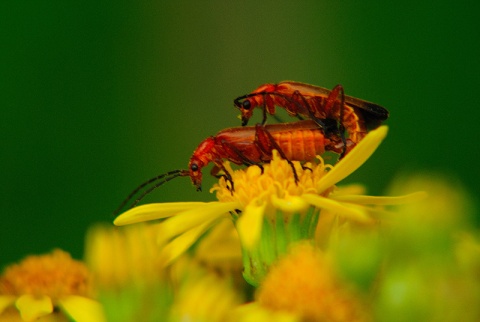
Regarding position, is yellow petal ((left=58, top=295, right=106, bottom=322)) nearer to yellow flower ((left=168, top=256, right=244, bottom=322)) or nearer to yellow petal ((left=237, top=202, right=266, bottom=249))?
yellow flower ((left=168, top=256, right=244, bottom=322))

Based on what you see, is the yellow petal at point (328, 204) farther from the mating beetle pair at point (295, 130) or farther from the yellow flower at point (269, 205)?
the mating beetle pair at point (295, 130)

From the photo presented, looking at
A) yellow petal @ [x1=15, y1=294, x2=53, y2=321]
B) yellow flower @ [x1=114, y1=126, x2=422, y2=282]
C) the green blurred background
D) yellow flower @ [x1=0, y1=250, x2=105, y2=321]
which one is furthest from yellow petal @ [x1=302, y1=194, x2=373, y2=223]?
the green blurred background

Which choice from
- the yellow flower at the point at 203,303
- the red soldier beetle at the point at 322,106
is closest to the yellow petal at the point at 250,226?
the red soldier beetle at the point at 322,106

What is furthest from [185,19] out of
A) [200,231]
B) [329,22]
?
[200,231]

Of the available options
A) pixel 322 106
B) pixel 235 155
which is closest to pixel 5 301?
pixel 235 155

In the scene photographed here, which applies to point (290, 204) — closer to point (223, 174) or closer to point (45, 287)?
point (223, 174)

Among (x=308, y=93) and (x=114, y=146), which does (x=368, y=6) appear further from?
(x=308, y=93)
